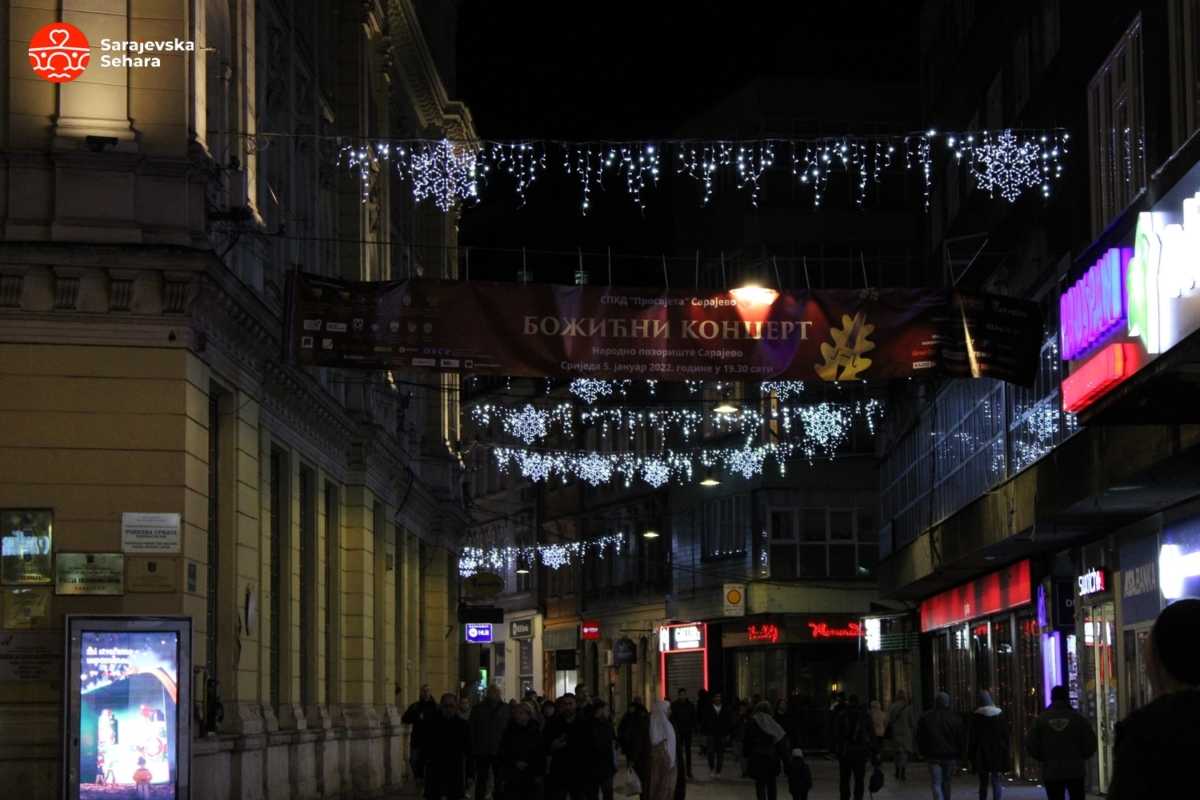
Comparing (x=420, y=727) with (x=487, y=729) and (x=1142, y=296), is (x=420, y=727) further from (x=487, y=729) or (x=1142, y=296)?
(x=1142, y=296)

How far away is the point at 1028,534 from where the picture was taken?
29891mm

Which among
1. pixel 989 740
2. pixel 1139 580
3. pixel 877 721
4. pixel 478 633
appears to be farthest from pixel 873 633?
pixel 989 740

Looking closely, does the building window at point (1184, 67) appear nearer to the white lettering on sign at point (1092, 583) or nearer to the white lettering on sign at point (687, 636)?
the white lettering on sign at point (1092, 583)

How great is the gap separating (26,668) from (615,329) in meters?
7.63

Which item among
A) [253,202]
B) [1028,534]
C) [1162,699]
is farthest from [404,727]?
[1162,699]

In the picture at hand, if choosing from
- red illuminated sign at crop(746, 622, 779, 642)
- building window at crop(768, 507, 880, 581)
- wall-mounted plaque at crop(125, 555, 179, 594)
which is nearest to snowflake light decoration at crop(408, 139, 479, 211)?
building window at crop(768, 507, 880, 581)

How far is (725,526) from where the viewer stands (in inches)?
2542

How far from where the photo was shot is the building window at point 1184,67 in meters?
21.1

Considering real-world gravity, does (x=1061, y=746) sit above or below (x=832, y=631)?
below

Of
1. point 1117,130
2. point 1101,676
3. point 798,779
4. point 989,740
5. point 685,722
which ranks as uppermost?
point 1117,130

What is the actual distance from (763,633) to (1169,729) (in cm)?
5758

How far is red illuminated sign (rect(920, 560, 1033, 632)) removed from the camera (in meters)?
35.2

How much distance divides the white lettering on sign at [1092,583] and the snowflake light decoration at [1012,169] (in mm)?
5692

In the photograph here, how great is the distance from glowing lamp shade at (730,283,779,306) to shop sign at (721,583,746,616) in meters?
37.7
